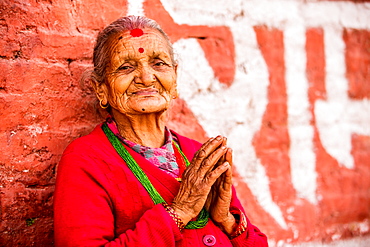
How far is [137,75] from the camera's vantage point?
5.69ft

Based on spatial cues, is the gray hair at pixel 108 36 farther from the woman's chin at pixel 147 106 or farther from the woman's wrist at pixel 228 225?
the woman's wrist at pixel 228 225

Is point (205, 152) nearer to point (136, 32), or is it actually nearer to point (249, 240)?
point (249, 240)

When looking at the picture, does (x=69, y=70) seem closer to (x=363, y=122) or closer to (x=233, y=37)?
(x=233, y=37)

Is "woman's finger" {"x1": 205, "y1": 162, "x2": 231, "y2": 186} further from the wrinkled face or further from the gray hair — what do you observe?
the gray hair

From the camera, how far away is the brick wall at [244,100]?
1.93m

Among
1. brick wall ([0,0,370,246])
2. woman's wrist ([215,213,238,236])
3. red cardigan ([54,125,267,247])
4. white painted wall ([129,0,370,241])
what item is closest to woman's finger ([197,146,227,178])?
red cardigan ([54,125,267,247])

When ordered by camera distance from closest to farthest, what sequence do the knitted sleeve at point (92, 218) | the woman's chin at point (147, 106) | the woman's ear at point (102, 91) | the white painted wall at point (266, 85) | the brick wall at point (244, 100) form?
the knitted sleeve at point (92, 218), the woman's chin at point (147, 106), the woman's ear at point (102, 91), the brick wall at point (244, 100), the white painted wall at point (266, 85)

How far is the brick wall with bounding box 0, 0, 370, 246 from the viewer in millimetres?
1930

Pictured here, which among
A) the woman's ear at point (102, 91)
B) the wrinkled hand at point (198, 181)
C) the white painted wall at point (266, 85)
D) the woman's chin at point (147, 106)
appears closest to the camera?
the wrinkled hand at point (198, 181)

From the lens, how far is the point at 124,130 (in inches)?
71.5

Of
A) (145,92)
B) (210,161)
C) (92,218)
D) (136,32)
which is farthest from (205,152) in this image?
(136,32)

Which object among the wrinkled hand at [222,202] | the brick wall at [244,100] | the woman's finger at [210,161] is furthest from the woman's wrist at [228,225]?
the brick wall at [244,100]

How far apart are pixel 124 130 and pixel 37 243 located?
692mm

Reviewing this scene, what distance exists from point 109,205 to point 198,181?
35cm
